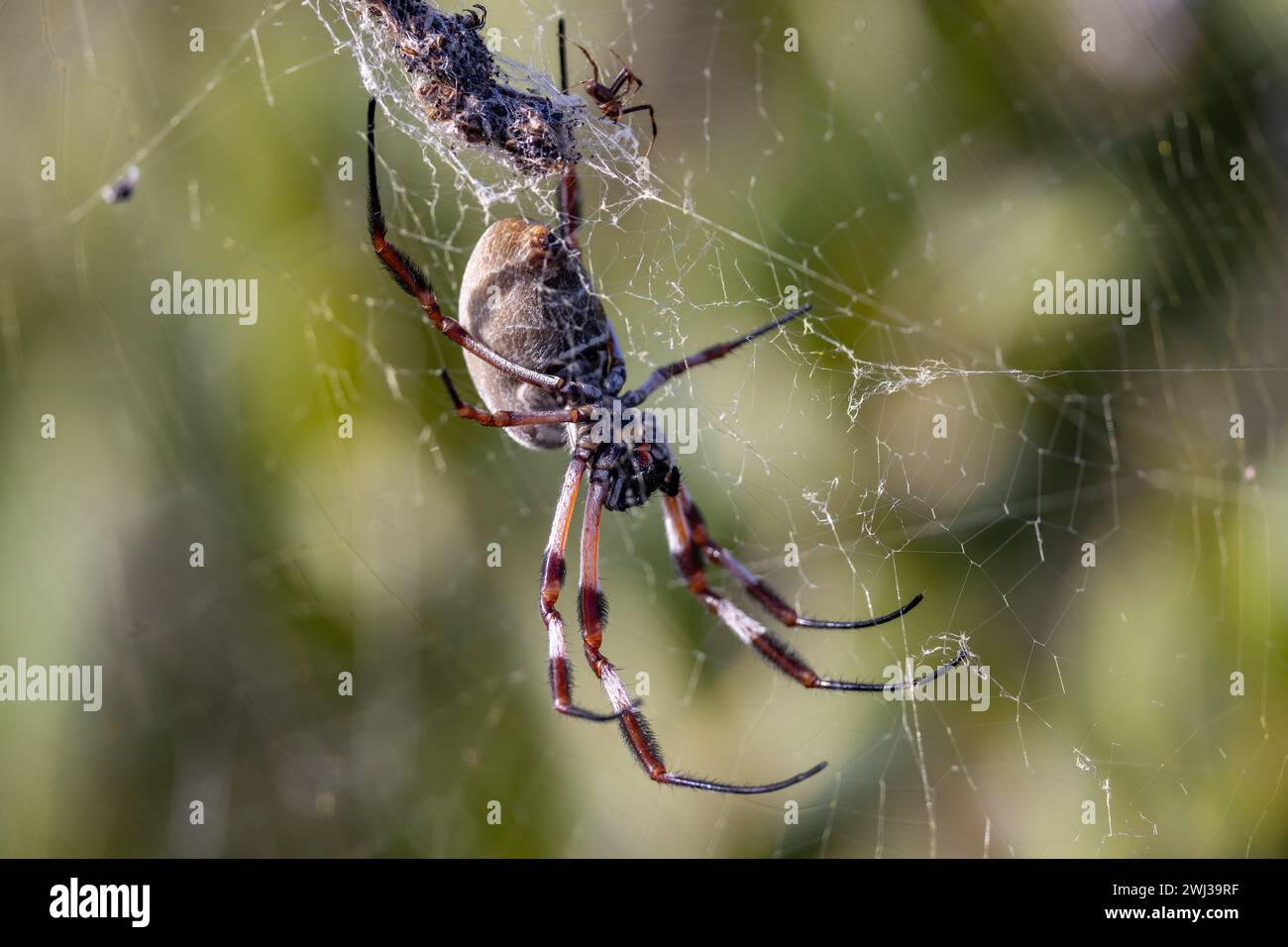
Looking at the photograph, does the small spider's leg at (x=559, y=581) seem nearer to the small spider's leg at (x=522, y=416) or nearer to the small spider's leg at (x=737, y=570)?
the small spider's leg at (x=522, y=416)

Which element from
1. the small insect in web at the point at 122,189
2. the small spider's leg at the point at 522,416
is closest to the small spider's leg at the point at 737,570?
the small spider's leg at the point at 522,416

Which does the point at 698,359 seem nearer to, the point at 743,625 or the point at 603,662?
the point at 743,625

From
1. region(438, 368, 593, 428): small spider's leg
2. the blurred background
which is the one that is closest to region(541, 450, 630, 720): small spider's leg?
Result: region(438, 368, 593, 428): small spider's leg

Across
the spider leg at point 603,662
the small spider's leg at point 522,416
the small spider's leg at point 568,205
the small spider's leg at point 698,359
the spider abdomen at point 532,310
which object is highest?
the small spider's leg at point 568,205

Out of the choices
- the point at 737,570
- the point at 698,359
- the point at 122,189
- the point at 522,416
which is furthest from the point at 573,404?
the point at 122,189

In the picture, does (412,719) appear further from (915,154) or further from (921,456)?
(915,154)

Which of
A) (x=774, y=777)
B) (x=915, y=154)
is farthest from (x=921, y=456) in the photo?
(x=774, y=777)

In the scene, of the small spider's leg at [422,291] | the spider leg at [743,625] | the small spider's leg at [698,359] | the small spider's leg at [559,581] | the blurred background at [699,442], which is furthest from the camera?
the blurred background at [699,442]
